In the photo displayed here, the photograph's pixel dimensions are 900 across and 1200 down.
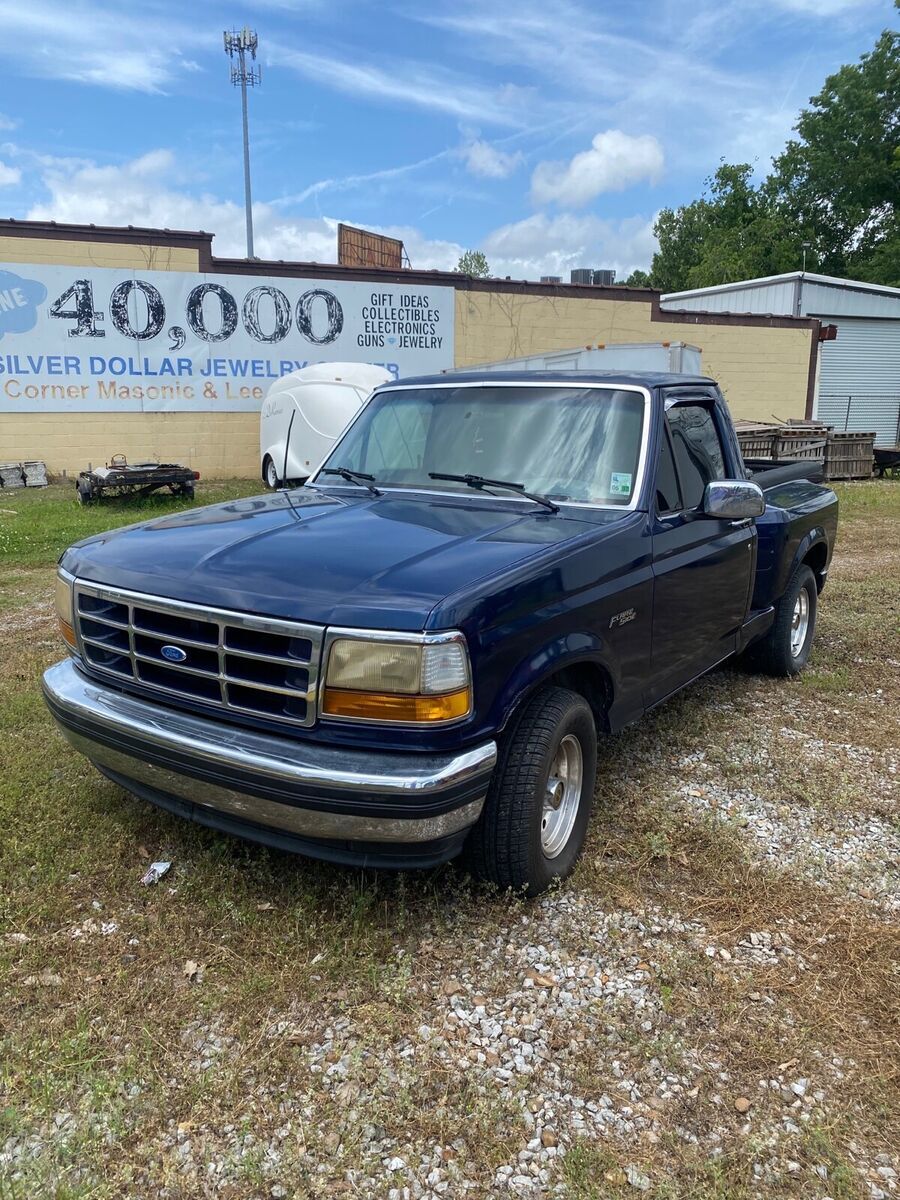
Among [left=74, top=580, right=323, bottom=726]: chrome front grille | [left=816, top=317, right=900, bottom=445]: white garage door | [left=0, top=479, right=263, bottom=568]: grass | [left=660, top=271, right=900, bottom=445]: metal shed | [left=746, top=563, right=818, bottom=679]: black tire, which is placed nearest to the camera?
[left=74, top=580, right=323, bottom=726]: chrome front grille

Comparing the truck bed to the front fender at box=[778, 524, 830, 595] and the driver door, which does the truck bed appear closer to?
the front fender at box=[778, 524, 830, 595]

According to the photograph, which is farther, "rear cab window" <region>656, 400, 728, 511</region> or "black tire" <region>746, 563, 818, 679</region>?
"black tire" <region>746, 563, 818, 679</region>

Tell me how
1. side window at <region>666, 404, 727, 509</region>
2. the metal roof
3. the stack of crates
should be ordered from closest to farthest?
side window at <region>666, 404, 727, 509</region> → the stack of crates → the metal roof

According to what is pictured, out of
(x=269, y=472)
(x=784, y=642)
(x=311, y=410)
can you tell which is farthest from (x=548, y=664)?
(x=269, y=472)

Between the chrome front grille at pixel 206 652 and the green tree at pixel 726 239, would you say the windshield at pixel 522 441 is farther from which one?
the green tree at pixel 726 239

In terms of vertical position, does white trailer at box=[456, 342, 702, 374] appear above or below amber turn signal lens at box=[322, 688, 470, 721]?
above

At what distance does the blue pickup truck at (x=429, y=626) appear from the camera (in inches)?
99.0

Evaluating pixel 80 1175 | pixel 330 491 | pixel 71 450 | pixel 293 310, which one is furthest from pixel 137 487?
pixel 80 1175

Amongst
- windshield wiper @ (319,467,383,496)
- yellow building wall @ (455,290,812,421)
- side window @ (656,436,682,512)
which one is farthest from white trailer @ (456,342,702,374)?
side window @ (656,436,682,512)

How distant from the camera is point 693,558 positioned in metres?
3.93

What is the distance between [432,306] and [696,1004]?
17.7m

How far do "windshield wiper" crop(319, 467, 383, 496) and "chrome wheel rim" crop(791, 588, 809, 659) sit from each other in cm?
295

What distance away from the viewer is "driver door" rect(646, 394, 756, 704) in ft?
12.2

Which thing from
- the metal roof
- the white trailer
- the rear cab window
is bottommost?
the rear cab window
